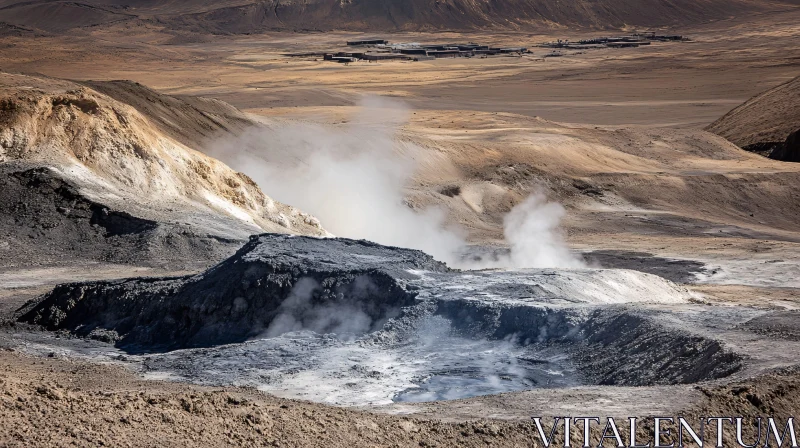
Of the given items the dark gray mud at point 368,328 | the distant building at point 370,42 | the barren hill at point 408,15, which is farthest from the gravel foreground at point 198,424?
the barren hill at point 408,15

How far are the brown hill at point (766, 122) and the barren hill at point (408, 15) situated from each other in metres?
73.3

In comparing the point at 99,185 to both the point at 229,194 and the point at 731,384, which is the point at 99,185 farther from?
the point at 731,384

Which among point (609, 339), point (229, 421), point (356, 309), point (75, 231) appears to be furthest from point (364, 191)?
point (229, 421)

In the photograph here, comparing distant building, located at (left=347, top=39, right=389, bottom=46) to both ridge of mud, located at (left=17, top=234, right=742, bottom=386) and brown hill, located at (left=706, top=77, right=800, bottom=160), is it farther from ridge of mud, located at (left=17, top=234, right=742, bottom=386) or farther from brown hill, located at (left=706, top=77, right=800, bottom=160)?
ridge of mud, located at (left=17, top=234, right=742, bottom=386)

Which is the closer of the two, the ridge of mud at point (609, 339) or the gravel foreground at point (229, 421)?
the gravel foreground at point (229, 421)

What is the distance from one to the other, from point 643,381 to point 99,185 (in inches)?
574

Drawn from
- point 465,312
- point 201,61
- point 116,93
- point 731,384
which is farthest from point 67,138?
point 201,61

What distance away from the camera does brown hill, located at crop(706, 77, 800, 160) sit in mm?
48344

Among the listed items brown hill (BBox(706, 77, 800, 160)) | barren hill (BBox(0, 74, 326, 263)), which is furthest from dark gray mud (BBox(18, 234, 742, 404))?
brown hill (BBox(706, 77, 800, 160))

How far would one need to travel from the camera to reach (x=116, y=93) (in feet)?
110

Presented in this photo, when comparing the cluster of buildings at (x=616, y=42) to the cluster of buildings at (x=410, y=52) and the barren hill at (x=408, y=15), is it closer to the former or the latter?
the cluster of buildings at (x=410, y=52)

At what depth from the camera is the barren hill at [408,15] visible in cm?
12581

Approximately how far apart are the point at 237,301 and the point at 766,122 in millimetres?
40913

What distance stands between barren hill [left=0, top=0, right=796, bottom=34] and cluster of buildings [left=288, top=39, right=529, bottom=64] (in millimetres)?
23472
